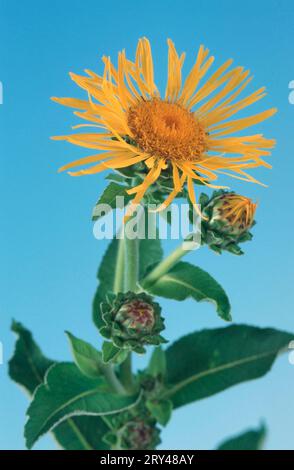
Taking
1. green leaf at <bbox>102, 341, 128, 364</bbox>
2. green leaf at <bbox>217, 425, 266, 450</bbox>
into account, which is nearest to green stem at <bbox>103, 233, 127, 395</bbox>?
green leaf at <bbox>102, 341, 128, 364</bbox>

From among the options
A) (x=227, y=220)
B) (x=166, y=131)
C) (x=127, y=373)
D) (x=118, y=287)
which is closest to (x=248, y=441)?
(x=127, y=373)

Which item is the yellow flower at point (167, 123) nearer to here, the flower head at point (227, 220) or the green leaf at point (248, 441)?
the flower head at point (227, 220)

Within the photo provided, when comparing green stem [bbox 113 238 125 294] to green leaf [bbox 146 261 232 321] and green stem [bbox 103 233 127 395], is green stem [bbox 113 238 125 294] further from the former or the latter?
green leaf [bbox 146 261 232 321]

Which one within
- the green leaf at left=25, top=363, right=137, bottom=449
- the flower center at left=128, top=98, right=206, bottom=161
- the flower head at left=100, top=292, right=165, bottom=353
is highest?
the flower center at left=128, top=98, right=206, bottom=161

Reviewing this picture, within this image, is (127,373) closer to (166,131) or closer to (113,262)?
(113,262)

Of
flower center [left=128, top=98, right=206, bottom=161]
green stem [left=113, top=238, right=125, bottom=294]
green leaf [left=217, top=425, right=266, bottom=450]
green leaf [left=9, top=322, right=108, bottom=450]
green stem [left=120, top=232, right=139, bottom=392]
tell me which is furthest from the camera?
green leaf [left=217, top=425, right=266, bottom=450]

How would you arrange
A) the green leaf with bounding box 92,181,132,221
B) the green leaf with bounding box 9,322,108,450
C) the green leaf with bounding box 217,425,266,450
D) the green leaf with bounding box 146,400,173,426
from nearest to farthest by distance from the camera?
1. the green leaf with bounding box 92,181,132,221
2. the green leaf with bounding box 146,400,173,426
3. the green leaf with bounding box 9,322,108,450
4. the green leaf with bounding box 217,425,266,450
